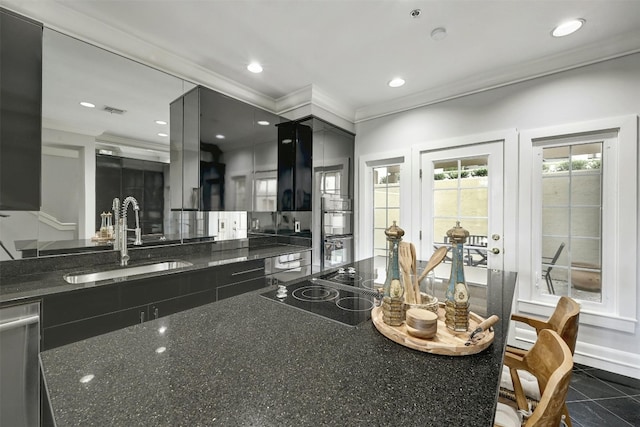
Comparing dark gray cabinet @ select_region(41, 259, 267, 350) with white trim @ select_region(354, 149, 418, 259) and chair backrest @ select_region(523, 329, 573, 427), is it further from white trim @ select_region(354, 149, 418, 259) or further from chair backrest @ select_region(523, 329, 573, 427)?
chair backrest @ select_region(523, 329, 573, 427)

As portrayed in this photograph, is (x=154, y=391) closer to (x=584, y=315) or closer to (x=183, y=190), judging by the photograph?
(x=183, y=190)

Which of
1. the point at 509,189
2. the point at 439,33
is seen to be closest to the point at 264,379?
the point at 439,33

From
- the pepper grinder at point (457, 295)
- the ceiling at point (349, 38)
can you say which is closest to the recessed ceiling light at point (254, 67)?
the ceiling at point (349, 38)

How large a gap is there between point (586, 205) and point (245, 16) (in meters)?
3.22

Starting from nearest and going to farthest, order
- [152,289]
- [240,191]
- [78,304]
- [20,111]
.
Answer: [78,304], [20,111], [152,289], [240,191]

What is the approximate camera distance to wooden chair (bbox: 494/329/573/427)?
63 cm

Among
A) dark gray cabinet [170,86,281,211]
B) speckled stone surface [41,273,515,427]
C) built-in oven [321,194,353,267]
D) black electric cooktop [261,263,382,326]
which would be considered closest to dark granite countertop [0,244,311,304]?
dark gray cabinet [170,86,281,211]

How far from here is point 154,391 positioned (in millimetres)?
606

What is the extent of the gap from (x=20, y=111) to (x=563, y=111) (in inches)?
159

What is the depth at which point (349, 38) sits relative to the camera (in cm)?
215

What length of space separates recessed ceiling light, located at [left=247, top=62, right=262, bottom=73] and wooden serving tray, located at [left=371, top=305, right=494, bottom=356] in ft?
8.26

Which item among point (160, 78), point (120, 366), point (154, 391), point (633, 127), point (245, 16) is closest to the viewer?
point (154, 391)

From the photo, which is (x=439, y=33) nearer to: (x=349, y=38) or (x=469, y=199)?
(x=349, y=38)

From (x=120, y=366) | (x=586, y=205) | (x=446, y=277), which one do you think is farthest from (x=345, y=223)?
(x=120, y=366)
